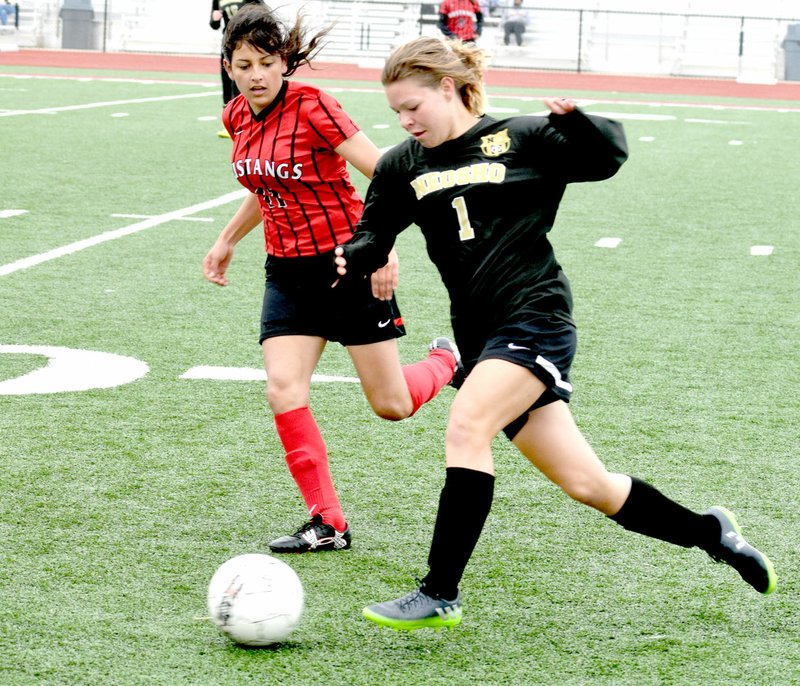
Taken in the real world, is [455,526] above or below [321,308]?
below

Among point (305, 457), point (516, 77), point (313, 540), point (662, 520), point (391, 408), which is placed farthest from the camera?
point (516, 77)

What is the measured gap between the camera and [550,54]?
4172 centimetres

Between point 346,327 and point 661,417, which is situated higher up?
point 346,327

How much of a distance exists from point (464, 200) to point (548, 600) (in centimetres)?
120

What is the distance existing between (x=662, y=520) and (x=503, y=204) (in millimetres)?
1035

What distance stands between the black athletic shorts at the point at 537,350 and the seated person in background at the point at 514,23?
37934 millimetres

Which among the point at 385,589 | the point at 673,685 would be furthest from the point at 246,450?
the point at 673,685

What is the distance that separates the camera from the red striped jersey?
191 inches

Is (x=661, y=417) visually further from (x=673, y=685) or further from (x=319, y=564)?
(x=673, y=685)

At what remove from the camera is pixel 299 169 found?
4.86 meters

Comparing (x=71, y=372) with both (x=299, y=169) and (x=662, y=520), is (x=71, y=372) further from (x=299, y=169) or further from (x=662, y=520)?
A: (x=662, y=520)

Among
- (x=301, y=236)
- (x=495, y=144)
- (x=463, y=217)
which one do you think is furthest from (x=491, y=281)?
(x=301, y=236)

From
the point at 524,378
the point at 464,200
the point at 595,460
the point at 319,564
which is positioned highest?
the point at 464,200

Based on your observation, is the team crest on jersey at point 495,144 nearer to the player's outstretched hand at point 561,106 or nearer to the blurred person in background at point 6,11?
the player's outstretched hand at point 561,106
